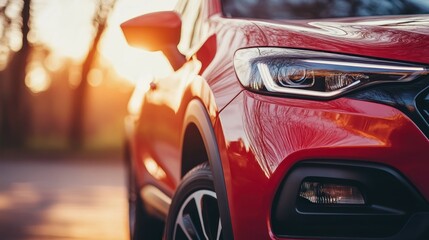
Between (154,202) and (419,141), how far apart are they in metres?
2.48

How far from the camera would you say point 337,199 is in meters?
2.75

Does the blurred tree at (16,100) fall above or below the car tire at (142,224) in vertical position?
below

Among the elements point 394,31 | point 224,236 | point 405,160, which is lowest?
point 224,236

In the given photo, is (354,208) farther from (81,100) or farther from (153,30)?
(81,100)

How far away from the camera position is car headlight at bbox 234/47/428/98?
276cm

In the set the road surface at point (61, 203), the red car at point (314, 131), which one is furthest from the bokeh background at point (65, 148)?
the red car at point (314, 131)

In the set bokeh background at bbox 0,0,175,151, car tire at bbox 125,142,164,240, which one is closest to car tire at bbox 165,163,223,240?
car tire at bbox 125,142,164,240

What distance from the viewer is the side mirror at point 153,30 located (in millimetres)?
3977

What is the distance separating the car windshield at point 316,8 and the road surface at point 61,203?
319 centimetres

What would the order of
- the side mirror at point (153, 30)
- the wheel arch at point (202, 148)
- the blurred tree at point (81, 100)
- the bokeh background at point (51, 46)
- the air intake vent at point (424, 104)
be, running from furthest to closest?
the blurred tree at point (81, 100), the bokeh background at point (51, 46), the side mirror at point (153, 30), the wheel arch at point (202, 148), the air intake vent at point (424, 104)

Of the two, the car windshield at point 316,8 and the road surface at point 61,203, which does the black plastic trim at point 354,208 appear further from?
the road surface at point 61,203

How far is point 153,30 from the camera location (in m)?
4.00

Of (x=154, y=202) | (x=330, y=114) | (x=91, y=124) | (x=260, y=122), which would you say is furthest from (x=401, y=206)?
(x=91, y=124)

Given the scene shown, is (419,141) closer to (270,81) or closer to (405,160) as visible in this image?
(405,160)
